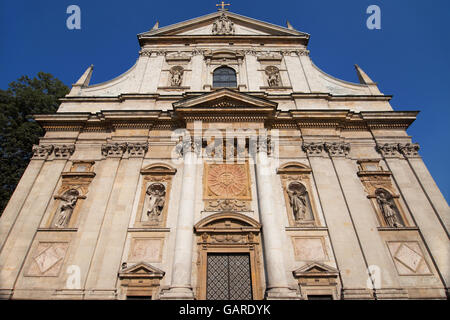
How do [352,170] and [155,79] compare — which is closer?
[352,170]

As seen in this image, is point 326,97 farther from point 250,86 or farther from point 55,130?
point 55,130

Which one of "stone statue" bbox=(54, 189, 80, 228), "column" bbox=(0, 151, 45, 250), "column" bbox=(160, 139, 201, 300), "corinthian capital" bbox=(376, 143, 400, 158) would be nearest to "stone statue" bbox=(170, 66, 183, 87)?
"column" bbox=(160, 139, 201, 300)

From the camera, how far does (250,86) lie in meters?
14.8

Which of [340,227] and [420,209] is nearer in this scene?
[340,227]

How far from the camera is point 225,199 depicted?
11.0m

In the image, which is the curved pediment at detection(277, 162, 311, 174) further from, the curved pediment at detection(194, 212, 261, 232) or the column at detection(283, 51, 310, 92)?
the column at detection(283, 51, 310, 92)

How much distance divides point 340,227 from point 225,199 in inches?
172

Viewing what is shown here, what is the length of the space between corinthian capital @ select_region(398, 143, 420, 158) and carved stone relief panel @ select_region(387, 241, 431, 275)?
13.7ft

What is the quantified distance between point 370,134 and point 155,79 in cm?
1140

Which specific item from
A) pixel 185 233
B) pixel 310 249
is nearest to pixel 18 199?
pixel 185 233

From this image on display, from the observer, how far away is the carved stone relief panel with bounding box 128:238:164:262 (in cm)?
958

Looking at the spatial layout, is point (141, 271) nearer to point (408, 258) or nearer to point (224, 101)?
point (224, 101)

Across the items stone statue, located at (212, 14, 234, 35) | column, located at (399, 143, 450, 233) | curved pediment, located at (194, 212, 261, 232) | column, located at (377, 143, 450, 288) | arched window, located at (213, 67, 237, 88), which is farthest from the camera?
stone statue, located at (212, 14, 234, 35)

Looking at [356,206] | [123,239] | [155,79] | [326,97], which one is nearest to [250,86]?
[326,97]
